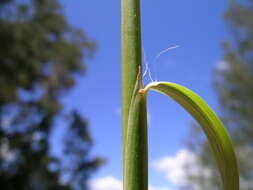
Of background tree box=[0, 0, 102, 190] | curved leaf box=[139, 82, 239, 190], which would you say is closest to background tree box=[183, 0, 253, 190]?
background tree box=[0, 0, 102, 190]

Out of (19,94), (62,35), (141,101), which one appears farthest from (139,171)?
(62,35)

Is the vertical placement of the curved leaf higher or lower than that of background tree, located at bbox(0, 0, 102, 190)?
lower

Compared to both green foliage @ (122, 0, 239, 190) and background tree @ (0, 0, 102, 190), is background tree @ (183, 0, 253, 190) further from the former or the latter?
green foliage @ (122, 0, 239, 190)

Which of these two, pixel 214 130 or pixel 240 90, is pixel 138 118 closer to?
pixel 214 130

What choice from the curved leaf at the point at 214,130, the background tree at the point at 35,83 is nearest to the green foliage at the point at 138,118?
the curved leaf at the point at 214,130

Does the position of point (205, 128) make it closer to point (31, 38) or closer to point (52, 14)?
point (31, 38)

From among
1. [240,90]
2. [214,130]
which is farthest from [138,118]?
[240,90]

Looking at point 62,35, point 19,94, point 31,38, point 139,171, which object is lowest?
point 139,171

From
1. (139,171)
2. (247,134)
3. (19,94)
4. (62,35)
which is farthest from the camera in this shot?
(62,35)
